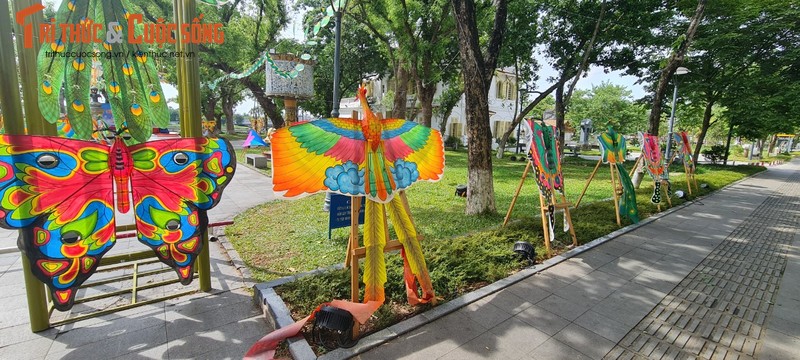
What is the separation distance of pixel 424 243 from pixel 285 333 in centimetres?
284

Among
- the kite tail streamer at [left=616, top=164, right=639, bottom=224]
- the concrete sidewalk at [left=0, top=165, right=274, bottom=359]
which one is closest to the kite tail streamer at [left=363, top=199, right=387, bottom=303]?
the concrete sidewalk at [left=0, top=165, right=274, bottom=359]

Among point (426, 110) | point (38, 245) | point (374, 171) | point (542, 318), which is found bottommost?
point (542, 318)

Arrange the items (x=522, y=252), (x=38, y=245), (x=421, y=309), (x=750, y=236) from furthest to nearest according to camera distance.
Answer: (x=750, y=236) → (x=522, y=252) → (x=421, y=309) → (x=38, y=245)

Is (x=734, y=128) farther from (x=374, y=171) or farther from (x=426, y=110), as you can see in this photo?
(x=374, y=171)

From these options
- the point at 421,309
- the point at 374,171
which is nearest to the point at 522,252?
the point at 421,309

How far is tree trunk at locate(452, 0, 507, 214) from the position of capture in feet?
20.2

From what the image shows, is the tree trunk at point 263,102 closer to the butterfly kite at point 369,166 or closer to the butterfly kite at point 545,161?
the butterfly kite at point 545,161

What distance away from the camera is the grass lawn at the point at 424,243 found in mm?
3631

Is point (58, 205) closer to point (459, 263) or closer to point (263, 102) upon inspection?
point (459, 263)

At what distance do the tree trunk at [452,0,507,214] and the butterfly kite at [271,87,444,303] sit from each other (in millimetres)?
3076

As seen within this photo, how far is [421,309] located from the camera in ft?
11.2

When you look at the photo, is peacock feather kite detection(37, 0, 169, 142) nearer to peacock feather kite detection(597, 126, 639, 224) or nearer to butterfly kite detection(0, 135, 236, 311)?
butterfly kite detection(0, 135, 236, 311)

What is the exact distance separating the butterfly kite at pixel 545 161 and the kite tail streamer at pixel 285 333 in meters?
3.32

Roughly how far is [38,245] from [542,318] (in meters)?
4.42
